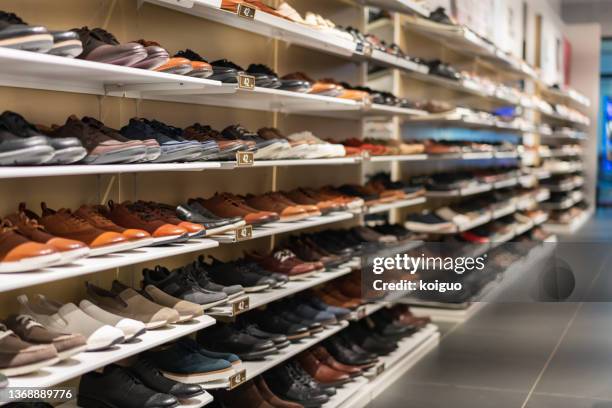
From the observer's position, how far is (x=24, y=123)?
2.53 metres

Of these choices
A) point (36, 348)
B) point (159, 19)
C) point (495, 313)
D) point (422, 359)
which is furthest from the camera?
point (495, 313)

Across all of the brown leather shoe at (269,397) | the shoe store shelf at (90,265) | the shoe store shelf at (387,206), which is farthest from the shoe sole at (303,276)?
the shoe store shelf at (90,265)

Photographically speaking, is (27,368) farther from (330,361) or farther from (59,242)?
(330,361)

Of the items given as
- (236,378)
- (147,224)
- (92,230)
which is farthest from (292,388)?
(92,230)

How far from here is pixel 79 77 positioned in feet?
10.0

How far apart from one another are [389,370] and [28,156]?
10.7 ft

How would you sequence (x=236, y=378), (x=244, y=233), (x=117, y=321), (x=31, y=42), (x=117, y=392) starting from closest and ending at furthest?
(x=31, y=42)
(x=117, y=321)
(x=117, y=392)
(x=236, y=378)
(x=244, y=233)

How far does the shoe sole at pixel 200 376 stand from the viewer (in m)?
3.34

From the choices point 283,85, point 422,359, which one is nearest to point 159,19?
point 283,85

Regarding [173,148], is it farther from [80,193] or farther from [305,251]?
[305,251]

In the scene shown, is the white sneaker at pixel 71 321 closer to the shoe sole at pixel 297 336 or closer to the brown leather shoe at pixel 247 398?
the brown leather shoe at pixel 247 398

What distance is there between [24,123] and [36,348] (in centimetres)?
68

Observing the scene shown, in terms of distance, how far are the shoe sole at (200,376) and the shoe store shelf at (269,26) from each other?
4.77 ft

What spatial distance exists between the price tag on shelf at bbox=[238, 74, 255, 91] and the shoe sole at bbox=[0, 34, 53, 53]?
1.16 metres
